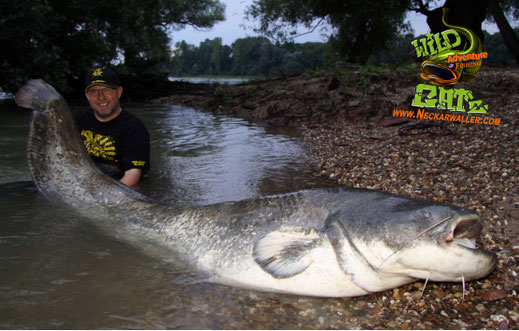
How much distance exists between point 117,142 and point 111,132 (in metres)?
0.14

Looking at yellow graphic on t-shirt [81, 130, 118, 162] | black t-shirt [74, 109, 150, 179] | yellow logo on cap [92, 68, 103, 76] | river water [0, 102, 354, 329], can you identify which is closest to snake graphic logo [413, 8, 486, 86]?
river water [0, 102, 354, 329]

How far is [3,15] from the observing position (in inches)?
440

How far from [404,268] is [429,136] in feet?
16.3

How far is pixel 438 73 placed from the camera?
28.7 ft

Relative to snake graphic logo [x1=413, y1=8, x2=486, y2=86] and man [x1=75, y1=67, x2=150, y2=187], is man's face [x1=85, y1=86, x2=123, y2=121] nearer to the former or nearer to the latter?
man [x1=75, y1=67, x2=150, y2=187]

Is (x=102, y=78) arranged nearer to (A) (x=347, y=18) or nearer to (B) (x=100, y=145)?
(B) (x=100, y=145)

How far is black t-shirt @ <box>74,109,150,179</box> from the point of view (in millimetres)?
4410

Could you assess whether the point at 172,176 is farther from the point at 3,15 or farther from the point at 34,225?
the point at 3,15

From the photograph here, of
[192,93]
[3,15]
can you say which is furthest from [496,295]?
[192,93]

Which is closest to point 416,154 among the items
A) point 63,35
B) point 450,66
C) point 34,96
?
point 450,66

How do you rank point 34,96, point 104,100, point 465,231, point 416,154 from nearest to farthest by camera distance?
point 465,231
point 34,96
point 104,100
point 416,154

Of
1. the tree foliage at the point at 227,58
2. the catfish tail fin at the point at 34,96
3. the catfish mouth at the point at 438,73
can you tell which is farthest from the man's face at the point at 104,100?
the tree foliage at the point at 227,58

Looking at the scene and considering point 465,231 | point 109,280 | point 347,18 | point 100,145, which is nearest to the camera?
point 465,231

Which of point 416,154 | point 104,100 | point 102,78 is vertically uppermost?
point 102,78
